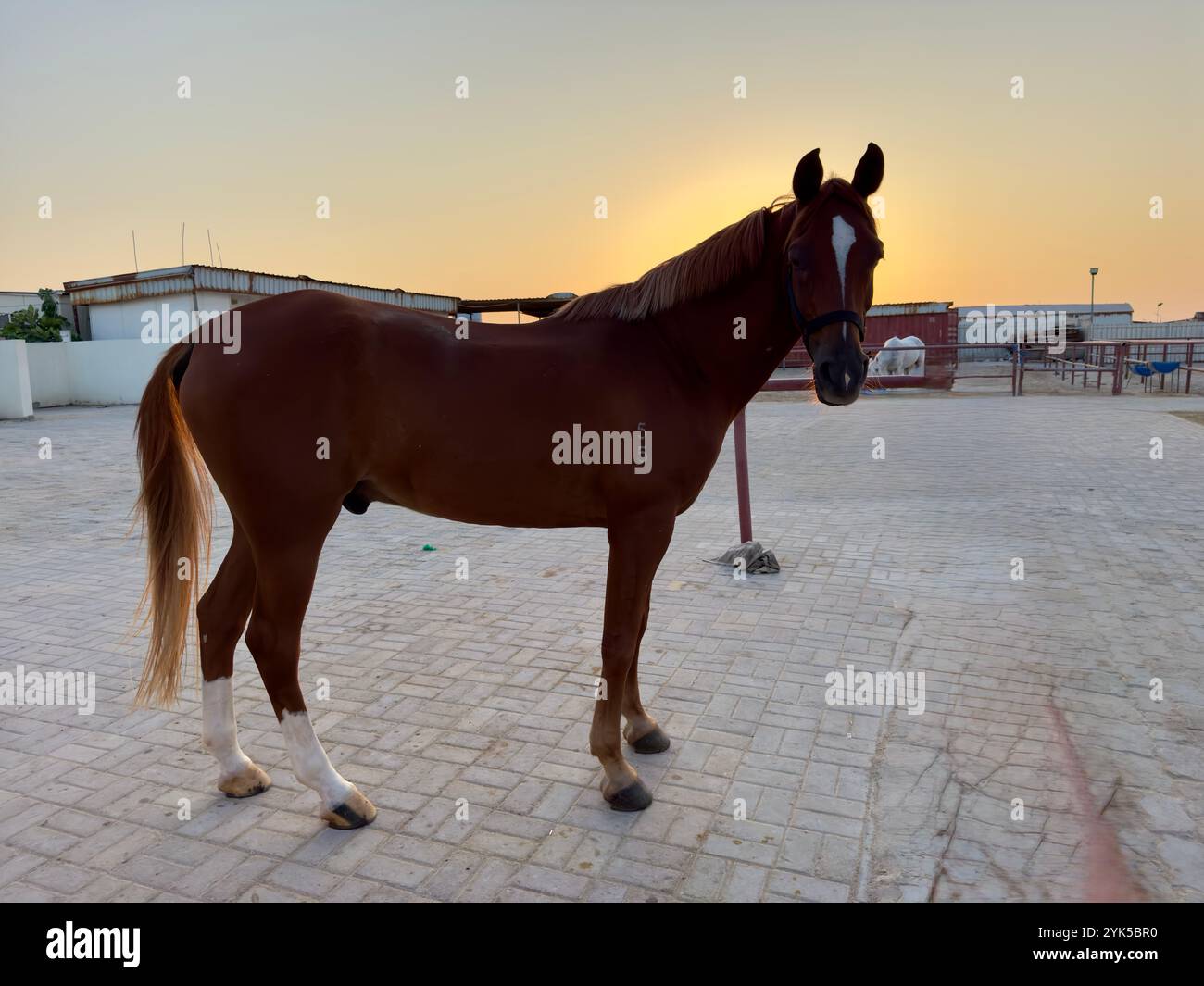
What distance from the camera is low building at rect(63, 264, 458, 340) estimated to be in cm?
2541

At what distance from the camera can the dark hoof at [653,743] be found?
11.2ft

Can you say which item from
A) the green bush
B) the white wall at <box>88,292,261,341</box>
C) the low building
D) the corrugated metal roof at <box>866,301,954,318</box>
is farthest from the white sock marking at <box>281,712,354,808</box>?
the corrugated metal roof at <box>866,301,954,318</box>

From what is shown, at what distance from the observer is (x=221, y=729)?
10.3 ft

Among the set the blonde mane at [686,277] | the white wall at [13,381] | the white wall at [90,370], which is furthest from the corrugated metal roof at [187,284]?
the blonde mane at [686,277]

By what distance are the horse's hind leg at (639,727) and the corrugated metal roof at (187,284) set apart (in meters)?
23.0

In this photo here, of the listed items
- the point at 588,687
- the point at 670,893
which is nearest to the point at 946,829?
the point at 670,893

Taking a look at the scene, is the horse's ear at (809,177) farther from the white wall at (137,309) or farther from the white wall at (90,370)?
the white wall at (90,370)

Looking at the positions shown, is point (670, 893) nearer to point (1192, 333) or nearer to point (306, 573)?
point (306, 573)

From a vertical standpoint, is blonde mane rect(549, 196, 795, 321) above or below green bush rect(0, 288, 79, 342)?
below

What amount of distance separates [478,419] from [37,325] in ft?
105

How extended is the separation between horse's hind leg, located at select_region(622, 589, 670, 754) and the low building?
2238 centimetres

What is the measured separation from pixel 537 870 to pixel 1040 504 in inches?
300

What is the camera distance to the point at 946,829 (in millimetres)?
2783

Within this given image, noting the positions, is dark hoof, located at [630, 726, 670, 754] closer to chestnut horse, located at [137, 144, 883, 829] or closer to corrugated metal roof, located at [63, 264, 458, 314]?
chestnut horse, located at [137, 144, 883, 829]
